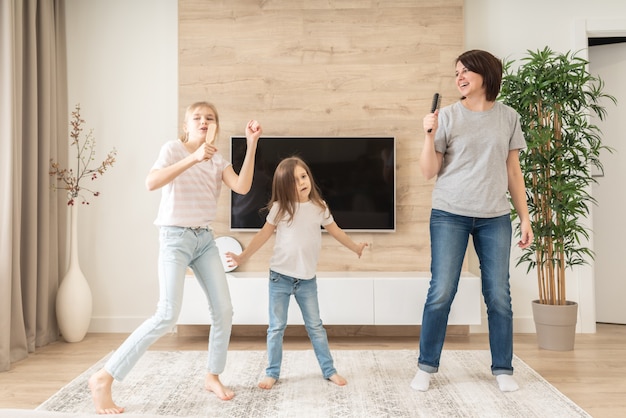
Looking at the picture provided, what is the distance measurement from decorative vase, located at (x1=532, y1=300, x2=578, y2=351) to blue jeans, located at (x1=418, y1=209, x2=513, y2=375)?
3.01 ft

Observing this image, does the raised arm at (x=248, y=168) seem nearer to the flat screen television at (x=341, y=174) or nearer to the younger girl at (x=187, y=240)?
the younger girl at (x=187, y=240)

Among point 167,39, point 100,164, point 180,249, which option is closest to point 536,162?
point 180,249

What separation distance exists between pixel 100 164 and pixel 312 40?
1670mm

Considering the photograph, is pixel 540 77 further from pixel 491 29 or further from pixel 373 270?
A: pixel 373 270

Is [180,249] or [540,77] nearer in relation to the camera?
[180,249]

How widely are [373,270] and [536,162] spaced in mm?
1240

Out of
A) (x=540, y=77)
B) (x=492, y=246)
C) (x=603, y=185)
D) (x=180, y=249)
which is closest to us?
(x=180, y=249)

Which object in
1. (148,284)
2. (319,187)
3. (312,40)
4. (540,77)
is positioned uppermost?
(312,40)

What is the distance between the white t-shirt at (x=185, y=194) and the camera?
219 cm

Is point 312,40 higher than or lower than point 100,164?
higher

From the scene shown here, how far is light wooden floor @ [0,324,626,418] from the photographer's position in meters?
2.42

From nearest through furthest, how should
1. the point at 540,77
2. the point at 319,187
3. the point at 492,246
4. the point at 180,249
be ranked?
1. the point at 180,249
2. the point at 492,246
3. the point at 540,77
4. the point at 319,187

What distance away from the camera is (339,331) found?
146 inches

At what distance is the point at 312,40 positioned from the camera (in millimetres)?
3773
